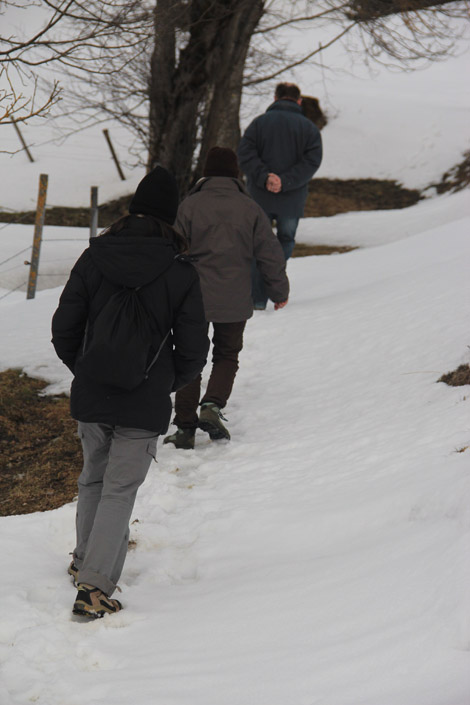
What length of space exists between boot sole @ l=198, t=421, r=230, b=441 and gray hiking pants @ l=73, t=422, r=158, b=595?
5.65 feet

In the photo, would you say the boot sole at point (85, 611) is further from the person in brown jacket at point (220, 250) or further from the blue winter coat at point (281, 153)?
the blue winter coat at point (281, 153)

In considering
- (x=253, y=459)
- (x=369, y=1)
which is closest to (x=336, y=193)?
(x=369, y=1)

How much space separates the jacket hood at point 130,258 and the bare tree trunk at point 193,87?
283 inches

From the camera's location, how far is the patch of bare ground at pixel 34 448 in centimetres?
418

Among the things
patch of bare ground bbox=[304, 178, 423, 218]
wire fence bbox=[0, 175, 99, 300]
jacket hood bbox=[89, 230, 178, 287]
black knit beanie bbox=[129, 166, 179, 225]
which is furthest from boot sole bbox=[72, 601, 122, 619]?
patch of bare ground bbox=[304, 178, 423, 218]

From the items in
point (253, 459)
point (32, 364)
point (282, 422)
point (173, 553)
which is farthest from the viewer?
point (32, 364)

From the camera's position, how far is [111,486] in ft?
9.55

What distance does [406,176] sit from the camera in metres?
17.1

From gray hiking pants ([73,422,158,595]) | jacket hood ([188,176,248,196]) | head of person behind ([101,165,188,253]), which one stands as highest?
jacket hood ([188,176,248,196])

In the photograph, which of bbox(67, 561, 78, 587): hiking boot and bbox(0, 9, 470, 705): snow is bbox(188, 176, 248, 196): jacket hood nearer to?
bbox(0, 9, 470, 705): snow

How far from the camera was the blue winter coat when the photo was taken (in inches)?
285

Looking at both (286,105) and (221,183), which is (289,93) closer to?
(286,105)

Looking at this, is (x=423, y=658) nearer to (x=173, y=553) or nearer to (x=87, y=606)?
(x=87, y=606)

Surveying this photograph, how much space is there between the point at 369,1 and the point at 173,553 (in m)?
9.75
